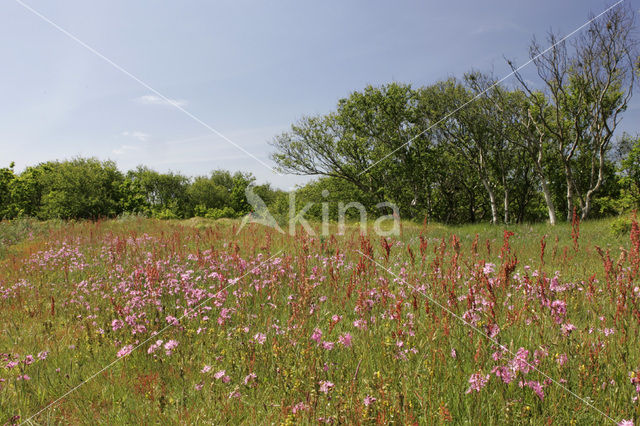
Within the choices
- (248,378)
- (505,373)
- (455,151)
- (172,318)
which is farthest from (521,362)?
(455,151)

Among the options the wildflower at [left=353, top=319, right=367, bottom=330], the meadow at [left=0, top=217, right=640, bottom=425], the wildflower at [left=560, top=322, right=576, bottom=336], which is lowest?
the meadow at [left=0, top=217, right=640, bottom=425]

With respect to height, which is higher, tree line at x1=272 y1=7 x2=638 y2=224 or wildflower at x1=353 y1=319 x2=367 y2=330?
tree line at x1=272 y1=7 x2=638 y2=224

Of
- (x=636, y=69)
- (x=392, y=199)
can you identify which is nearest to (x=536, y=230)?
(x=636, y=69)

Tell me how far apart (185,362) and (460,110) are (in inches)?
871

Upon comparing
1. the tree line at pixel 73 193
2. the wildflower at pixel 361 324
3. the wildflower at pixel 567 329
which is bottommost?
the wildflower at pixel 361 324

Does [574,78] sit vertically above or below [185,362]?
above

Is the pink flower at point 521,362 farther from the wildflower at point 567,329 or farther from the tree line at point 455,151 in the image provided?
the tree line at point 455,151

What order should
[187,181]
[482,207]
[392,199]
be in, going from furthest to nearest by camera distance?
[187,181] → [482,207] → [392,199]

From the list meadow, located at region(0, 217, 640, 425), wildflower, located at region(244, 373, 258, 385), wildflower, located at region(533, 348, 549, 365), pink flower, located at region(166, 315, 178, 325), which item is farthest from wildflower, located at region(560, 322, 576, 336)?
pink flower, located at region(166, 315, 178, 325)

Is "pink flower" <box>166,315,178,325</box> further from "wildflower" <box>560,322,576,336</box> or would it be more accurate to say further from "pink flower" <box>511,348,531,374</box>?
"wildflower" <box>560,322,576,336</box>

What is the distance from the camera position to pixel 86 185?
28.0m

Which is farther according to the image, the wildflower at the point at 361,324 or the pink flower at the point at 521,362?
the wildflower at the point at 361,324

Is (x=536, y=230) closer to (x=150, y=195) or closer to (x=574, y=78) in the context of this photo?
(x=574, y=78)

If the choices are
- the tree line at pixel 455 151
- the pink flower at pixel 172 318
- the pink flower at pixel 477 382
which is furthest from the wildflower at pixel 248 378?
the tree line at pixel 455 151
